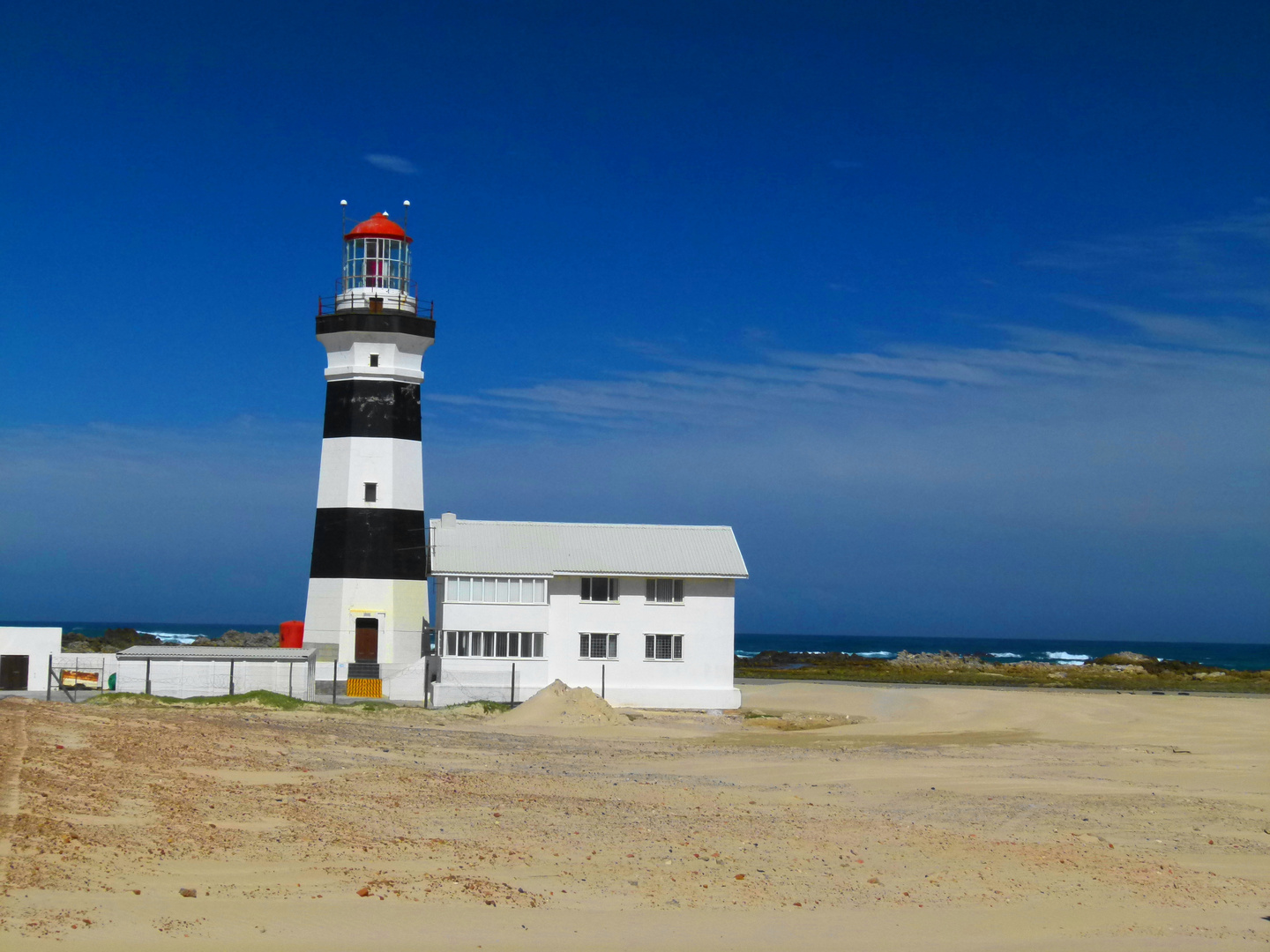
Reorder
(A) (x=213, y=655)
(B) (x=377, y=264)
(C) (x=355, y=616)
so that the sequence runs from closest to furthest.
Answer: (A) (x=213, y=655) < (C) (x=355, y=616) < (B) (x=377, y=264)

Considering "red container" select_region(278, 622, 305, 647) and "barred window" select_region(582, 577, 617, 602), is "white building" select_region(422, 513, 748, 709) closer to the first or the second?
"barred window" select_region(582, 577, 617, 602)

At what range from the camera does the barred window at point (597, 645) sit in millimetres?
37188

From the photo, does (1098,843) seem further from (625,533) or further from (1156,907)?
(625,533)

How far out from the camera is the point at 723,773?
69.9 feet

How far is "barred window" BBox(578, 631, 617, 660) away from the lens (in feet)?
122

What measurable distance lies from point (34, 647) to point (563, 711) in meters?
15.6

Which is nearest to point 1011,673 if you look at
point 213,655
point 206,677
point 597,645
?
point 597,645

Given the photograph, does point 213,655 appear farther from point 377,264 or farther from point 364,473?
point 377,264

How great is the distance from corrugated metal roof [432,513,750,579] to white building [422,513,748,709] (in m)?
0.04

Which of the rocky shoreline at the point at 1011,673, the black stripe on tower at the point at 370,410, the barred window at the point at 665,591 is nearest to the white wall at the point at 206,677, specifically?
the black stripe on tower at the point at 370,410

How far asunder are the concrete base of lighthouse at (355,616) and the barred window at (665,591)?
6837 millimetres

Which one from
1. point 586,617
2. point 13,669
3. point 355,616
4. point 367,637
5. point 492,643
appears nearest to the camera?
point 13,669

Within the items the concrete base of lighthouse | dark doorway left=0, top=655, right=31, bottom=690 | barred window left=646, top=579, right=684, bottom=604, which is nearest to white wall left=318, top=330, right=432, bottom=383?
the concrete base of lighthouse

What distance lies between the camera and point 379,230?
3816 centimetres
